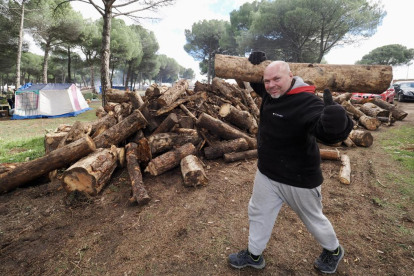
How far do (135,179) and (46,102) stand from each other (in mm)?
13831

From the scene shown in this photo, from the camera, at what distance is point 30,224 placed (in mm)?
3025

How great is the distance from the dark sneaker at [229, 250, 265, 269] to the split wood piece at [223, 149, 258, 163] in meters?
2.84

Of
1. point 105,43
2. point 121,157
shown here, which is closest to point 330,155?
point 121,157

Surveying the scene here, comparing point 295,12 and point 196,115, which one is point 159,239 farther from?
point 295,12

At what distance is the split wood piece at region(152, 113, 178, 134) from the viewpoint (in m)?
5.19

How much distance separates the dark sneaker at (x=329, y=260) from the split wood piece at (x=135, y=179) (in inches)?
104

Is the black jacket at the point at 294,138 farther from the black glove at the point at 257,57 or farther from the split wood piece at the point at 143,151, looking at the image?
the split wood piece at the point at 143,151

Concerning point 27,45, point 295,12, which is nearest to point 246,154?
point 295,12

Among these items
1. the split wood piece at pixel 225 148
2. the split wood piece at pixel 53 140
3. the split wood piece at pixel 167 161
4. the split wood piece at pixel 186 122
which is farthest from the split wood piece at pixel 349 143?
the split wood piece at pixel 53 140

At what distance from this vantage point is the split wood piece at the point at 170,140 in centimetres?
479

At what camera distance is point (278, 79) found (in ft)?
5.92

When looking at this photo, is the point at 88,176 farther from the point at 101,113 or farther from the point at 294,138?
the point at 101,113

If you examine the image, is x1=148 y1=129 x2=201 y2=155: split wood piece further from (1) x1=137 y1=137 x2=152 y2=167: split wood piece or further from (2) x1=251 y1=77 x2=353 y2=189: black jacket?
(2) x1=251 y1=77 x2=353 y2=189: black jacket

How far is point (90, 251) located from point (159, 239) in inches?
33.7
